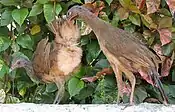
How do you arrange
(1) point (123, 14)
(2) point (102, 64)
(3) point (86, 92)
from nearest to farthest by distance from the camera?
(1) point (123, 14)
(2) point (102, 64)
(3) point (86, 92)

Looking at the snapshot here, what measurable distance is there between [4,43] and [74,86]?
1.79 ft

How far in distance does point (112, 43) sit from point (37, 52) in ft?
2.07

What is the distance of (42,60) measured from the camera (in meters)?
3.06

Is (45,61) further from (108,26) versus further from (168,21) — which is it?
(168,21)

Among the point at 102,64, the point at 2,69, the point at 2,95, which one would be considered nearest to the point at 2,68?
the point at 2,69

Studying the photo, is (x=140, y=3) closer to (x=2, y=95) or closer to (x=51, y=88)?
(x=51, y=88)

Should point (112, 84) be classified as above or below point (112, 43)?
below

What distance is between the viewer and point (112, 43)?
2619 mm

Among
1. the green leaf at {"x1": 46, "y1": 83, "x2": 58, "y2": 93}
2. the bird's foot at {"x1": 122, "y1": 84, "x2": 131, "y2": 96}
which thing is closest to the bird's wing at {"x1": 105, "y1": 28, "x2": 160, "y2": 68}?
the bird's foot at {"x1": 122, "y1": 84, "x2": 131, "y2": 96}

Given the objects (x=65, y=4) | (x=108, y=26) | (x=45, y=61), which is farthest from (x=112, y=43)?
(x=65, y=4)

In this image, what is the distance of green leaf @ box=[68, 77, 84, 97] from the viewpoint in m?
3.18

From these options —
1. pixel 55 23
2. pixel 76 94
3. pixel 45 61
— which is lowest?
pixel 76 94

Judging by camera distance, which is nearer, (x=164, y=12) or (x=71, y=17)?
(x=71, y=17)

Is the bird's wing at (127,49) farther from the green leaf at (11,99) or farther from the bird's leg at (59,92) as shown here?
the green leaf at (11,99)
